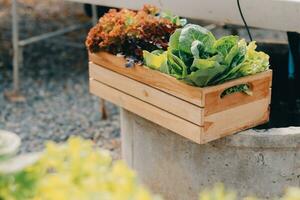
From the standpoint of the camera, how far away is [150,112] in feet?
9.46

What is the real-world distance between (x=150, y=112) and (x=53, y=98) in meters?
2.69

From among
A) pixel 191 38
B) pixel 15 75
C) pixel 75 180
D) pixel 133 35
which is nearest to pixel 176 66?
pixel 191 38

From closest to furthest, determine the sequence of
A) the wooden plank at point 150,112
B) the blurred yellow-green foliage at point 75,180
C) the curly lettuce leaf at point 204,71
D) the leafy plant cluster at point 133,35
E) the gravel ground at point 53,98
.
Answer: the blurred yellow-green foliage at point 75,180 → the curly lettuce leaf at point 204,71 → the wooden plank at point 150,112 → the leafy plant cluster at point 133,35 → the gravel ground at point 53,98

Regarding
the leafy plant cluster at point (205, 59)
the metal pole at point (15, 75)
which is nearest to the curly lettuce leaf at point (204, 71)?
the leafy plant cluster at point (205, 59)

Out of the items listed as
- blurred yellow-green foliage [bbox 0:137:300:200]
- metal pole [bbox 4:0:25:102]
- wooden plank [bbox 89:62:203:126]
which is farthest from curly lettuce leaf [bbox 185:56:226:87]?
metal pole [bbox 4:0:25:102]

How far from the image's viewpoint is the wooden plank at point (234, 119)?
2652 mm

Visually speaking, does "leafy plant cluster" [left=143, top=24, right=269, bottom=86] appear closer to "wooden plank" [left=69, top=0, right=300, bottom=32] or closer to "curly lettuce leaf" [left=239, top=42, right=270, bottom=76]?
"curly lettuce leaf" [left=239, top=42, right=270, bottom=76]

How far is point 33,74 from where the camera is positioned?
598 centimetres

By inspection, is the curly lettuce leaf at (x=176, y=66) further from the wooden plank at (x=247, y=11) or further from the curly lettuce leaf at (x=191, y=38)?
the wooden plank at (x=247, y=11)

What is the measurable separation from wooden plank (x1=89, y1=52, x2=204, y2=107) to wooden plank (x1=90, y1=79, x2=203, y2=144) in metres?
0.10

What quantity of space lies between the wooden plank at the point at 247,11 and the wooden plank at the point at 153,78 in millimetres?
720

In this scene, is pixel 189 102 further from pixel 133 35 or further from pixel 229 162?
pixel 133 35

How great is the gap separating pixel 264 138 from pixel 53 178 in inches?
60.2

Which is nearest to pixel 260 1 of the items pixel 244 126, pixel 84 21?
pixel 244 126
